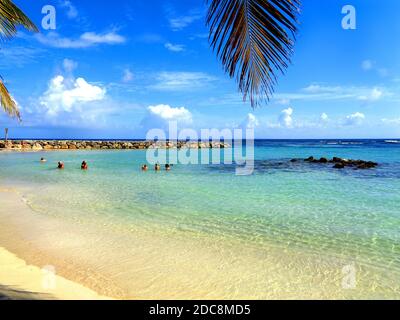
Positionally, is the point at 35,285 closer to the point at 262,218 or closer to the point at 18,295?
Result: the point at 18,295

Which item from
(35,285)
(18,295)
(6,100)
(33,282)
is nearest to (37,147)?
(6,100)

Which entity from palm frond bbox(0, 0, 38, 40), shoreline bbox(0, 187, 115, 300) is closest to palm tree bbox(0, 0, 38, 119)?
palm frond bbox(0, 0, 38, 40)

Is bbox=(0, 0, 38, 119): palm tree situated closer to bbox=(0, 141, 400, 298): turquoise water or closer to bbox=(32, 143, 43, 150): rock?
bbox=(0, 141, 400, 298): turquoise water

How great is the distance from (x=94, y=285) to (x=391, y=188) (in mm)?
14452

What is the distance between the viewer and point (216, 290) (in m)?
5.02

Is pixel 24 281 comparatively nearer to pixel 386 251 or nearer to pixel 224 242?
pixel 224 242

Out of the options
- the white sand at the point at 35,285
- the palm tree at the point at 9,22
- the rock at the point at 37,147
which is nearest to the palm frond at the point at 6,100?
the palm tree at the point at 9,22

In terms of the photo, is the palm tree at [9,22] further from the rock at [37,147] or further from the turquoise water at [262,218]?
the rock at [37,147]

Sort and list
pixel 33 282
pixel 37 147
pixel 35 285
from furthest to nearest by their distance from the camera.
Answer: pixel 37 147
pixel 33 282
pixel 35 285

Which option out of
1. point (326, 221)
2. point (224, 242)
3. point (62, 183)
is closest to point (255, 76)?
point (224, 242)

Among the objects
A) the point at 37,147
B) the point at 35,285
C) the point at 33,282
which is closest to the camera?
the point at 35,285

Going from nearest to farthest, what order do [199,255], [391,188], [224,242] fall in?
[199,255] → [224,242] → [391,188]
